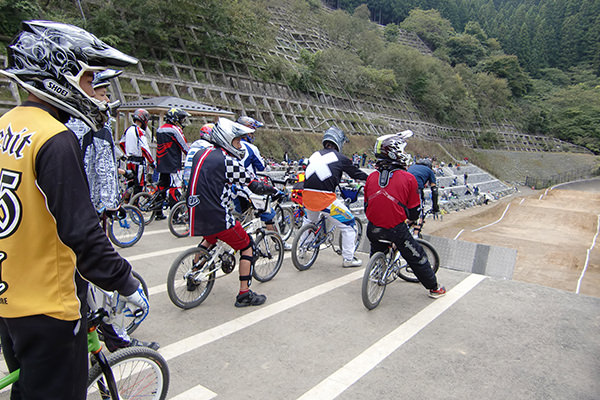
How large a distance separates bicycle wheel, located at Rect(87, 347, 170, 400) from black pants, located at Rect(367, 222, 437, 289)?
123 inches

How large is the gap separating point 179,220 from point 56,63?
19.2 ft

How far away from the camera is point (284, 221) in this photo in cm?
774

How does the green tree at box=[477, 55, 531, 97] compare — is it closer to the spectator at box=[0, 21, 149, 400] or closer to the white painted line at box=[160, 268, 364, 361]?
the white painted line at box=[160, 268, 364, 361]

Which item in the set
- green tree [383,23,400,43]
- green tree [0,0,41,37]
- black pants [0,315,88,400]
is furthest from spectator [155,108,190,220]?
green tree [383,23,400,43]

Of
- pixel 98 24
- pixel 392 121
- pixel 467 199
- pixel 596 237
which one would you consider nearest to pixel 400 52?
pixel 392 121

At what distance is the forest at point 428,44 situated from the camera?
24.3m

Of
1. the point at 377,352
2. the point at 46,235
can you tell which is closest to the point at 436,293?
the point at 377,352

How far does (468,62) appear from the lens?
85688mm

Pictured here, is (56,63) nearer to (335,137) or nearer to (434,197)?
(335,137)

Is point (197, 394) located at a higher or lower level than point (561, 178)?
lower

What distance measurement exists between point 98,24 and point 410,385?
26.4 metres

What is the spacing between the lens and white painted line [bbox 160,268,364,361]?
360 cm

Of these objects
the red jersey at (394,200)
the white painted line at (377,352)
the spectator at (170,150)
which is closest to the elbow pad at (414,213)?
the red jersey at (394,200)

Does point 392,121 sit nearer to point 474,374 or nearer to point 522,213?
point 522,213
